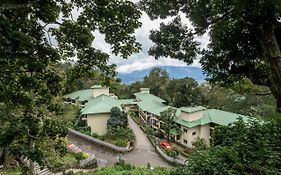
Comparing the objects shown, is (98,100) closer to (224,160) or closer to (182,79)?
(182,79)

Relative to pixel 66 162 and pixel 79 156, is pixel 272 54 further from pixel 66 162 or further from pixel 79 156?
pixel 79 156

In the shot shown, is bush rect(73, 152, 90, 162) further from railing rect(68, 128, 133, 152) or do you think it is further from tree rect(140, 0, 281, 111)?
tree rect(140, 0, 281, 111)

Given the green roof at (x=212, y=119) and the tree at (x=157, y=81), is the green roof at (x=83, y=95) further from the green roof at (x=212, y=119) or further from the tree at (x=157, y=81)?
the green roof at (x=212, y=119)

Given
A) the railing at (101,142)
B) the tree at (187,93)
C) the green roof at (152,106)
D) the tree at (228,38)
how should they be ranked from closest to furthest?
the tree at (228,38) → the railing at (101,142) → the tree at (187,93) → the green roof at (152,106)

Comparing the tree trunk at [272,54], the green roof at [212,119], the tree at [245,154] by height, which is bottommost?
the green roof at [212,119]

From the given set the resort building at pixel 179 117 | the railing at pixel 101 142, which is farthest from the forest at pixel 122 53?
the railing at pixel 101 142

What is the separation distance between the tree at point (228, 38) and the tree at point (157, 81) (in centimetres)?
2793

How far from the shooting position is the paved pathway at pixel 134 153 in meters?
19.0

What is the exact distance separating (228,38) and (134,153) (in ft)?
48.0

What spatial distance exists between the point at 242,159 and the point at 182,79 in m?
22.3

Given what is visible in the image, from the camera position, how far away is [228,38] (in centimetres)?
775

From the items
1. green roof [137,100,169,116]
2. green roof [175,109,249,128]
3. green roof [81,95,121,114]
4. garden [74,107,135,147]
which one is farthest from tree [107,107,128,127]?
green roof [175,109,249,128]

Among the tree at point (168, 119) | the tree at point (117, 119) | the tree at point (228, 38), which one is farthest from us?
the tree at point (117, 119)

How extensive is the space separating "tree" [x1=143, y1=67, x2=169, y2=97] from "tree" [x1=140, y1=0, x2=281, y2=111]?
27.9 m
